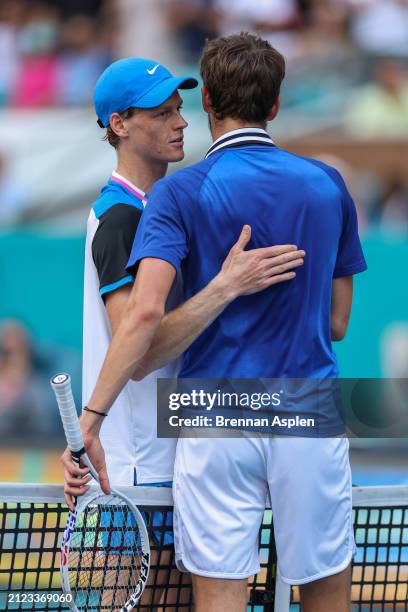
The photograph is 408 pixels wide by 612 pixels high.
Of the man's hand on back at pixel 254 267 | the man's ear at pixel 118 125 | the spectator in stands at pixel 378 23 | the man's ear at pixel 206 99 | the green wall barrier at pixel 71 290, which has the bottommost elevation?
the man's hand on back at pixel 254 267

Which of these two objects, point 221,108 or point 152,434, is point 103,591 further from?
point 221,108

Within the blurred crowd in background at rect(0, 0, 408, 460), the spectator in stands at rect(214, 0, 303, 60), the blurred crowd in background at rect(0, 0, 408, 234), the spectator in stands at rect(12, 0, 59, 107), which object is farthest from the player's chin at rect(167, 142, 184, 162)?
the spectator in stands at rect(214, 0, 303, 60)

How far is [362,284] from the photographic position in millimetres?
7551

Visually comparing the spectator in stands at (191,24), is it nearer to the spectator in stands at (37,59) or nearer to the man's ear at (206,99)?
the spectator in stands at (37,59)

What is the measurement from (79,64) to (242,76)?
7365 millimetres

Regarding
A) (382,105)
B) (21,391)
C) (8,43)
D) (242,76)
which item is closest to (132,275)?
(242,76)

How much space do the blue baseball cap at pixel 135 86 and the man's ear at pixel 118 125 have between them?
0.04 ft

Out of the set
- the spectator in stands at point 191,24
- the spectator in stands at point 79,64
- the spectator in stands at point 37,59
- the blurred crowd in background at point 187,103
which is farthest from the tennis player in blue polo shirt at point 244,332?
the spectator in stands at point 37,59

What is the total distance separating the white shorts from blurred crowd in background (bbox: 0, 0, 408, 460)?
5.20 metres

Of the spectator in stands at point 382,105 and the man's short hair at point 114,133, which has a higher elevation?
the spectator in stands at point 382,105

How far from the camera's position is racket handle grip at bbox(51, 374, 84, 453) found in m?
2.44

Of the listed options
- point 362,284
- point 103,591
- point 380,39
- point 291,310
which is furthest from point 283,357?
point 380,39

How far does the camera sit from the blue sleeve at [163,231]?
99.3 inches

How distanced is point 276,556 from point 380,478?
15.6 ft
